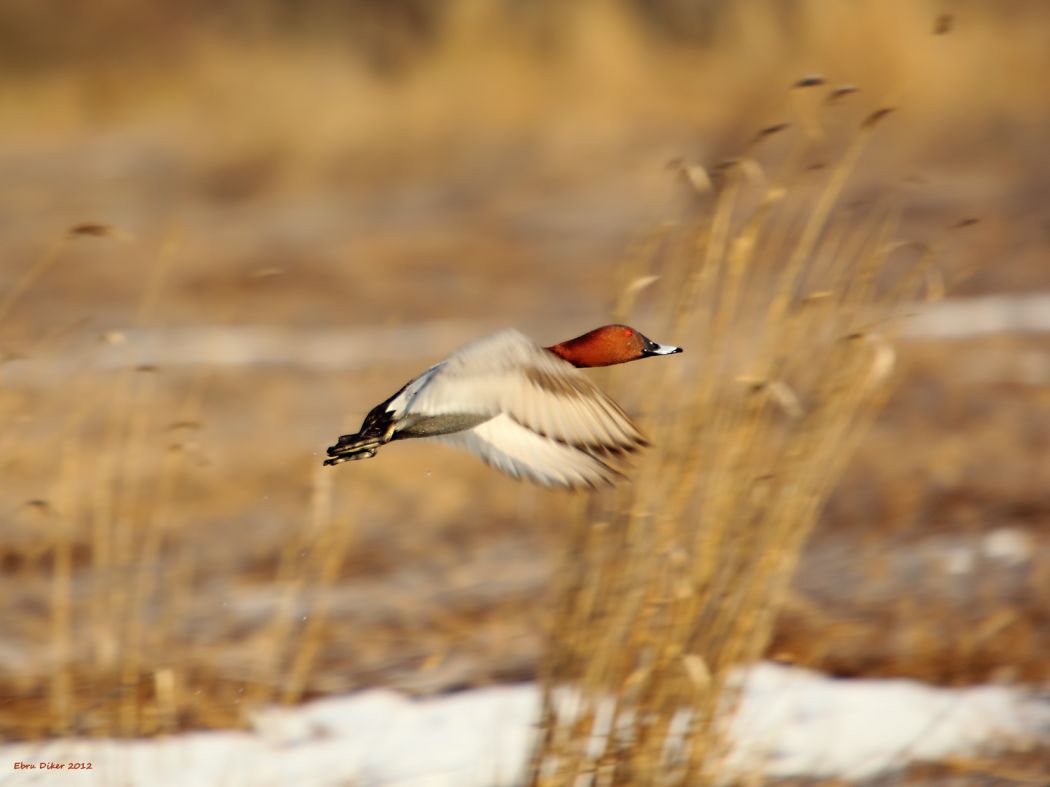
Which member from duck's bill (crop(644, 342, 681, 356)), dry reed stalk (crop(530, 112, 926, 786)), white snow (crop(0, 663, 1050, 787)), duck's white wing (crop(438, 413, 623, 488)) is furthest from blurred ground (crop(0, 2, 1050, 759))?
duck's bill (crop(644, 342, 681, 356))

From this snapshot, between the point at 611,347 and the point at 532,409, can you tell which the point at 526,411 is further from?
the point at 611,347

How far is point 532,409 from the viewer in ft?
5.65

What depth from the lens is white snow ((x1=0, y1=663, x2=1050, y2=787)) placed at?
10.5ft

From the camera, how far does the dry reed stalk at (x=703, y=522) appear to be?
7.67 ft

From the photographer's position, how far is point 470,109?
925cm

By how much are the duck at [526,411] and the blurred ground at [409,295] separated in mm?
654

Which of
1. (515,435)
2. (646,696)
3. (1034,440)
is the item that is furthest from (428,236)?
(515,435)

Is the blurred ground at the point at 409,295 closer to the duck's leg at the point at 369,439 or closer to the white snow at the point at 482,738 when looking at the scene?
the white snow at the point at 482,738

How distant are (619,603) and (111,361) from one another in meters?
3.97

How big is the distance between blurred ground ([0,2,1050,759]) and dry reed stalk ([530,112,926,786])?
0.28 meters

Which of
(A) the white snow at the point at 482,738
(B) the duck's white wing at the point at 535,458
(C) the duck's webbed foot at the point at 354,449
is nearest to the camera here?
(C) the duck's webbed foot at the point at 354,449

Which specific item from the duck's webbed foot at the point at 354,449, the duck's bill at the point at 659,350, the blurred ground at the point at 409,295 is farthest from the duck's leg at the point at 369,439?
the blurred ground at the point at 409,295

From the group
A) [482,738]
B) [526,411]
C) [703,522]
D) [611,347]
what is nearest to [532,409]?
[526,411]

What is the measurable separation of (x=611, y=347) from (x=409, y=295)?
206 inches
